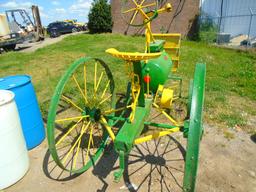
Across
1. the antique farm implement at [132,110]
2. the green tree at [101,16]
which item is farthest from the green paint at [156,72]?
the green tree at [101,16]

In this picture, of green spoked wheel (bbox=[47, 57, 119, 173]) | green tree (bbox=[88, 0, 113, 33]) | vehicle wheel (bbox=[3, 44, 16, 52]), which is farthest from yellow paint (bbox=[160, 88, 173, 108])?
green tree (bbox=[88, 0, 113, 33])

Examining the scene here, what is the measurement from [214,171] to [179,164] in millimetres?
412

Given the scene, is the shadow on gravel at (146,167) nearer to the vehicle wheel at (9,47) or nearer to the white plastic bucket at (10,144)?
the white plastic bucket at (10,144)

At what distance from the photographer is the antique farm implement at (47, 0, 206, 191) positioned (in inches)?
75.4

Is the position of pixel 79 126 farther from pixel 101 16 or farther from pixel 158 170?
pixel 101 16

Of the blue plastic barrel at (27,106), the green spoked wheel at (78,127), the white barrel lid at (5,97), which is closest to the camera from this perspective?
the green spoked wheel at (78,127)

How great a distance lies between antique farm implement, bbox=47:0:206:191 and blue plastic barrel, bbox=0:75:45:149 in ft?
1.07

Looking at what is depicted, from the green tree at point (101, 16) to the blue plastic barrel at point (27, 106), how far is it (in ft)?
44.4

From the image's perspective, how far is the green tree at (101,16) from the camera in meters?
15.8

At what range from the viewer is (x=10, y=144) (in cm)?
253

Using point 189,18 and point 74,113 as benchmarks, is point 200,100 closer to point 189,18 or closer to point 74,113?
point 74,113

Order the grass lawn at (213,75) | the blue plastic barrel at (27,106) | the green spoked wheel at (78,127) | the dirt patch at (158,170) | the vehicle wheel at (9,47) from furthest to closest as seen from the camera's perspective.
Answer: the vehicle wheel at (9,47), the grass lawn at (213,75), the blue plastic barrel at (27,106), the dirt patch at (158,170), the green spoked wheel at (78,127)

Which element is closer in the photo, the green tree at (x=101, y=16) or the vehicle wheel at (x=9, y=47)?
the vehicle wheel at (x=9, y=47)

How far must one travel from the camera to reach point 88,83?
5.82 meters
